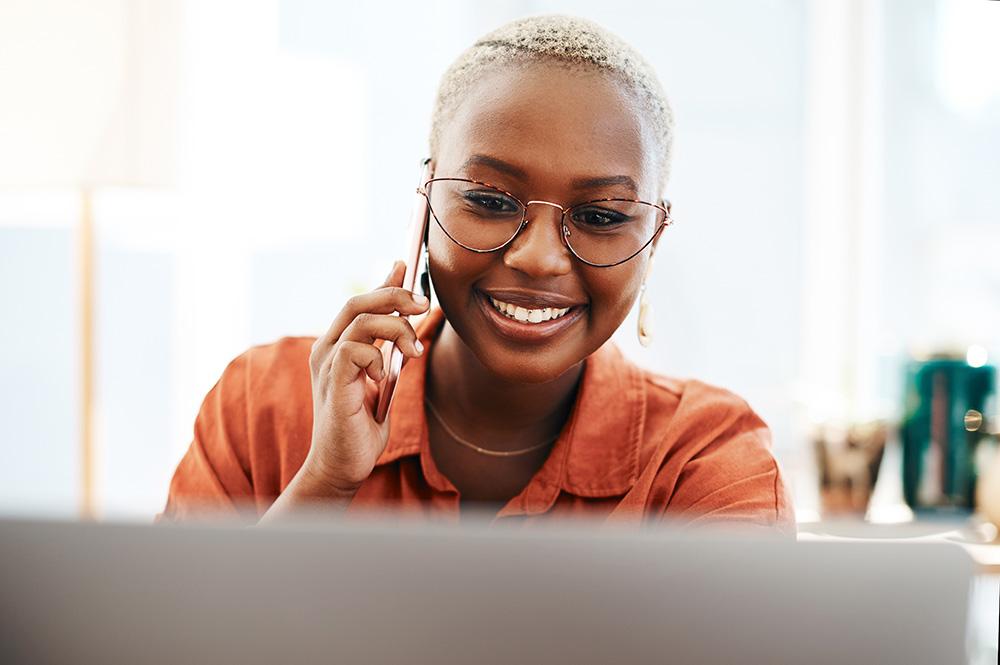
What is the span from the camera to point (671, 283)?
2723mm

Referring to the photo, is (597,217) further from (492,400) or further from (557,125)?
(492,400)

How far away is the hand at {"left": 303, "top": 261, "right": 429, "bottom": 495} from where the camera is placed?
3.55 ft

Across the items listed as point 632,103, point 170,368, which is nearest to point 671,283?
point 170,368

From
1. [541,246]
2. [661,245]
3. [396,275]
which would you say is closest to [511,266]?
[541,246]

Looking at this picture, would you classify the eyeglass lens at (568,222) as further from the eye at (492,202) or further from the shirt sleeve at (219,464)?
the shirt sleeve at (219,464)

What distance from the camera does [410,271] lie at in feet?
3.92

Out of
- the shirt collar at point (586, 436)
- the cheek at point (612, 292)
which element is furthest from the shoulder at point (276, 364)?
the cheek at point (612, 292)

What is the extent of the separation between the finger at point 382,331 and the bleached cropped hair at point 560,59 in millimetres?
261

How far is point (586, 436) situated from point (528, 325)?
209mm

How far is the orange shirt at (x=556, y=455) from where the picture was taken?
1229 millimetres

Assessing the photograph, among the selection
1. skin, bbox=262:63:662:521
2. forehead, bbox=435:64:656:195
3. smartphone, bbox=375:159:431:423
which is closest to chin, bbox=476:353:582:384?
skin, bbox=262:63:662:521

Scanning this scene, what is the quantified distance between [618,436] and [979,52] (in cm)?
194

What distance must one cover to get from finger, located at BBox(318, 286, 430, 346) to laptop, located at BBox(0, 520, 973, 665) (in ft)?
2.03

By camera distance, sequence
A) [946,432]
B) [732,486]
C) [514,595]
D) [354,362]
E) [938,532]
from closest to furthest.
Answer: [514,595] → [354,362] → [732,486] → [938,532] → [946,432]
